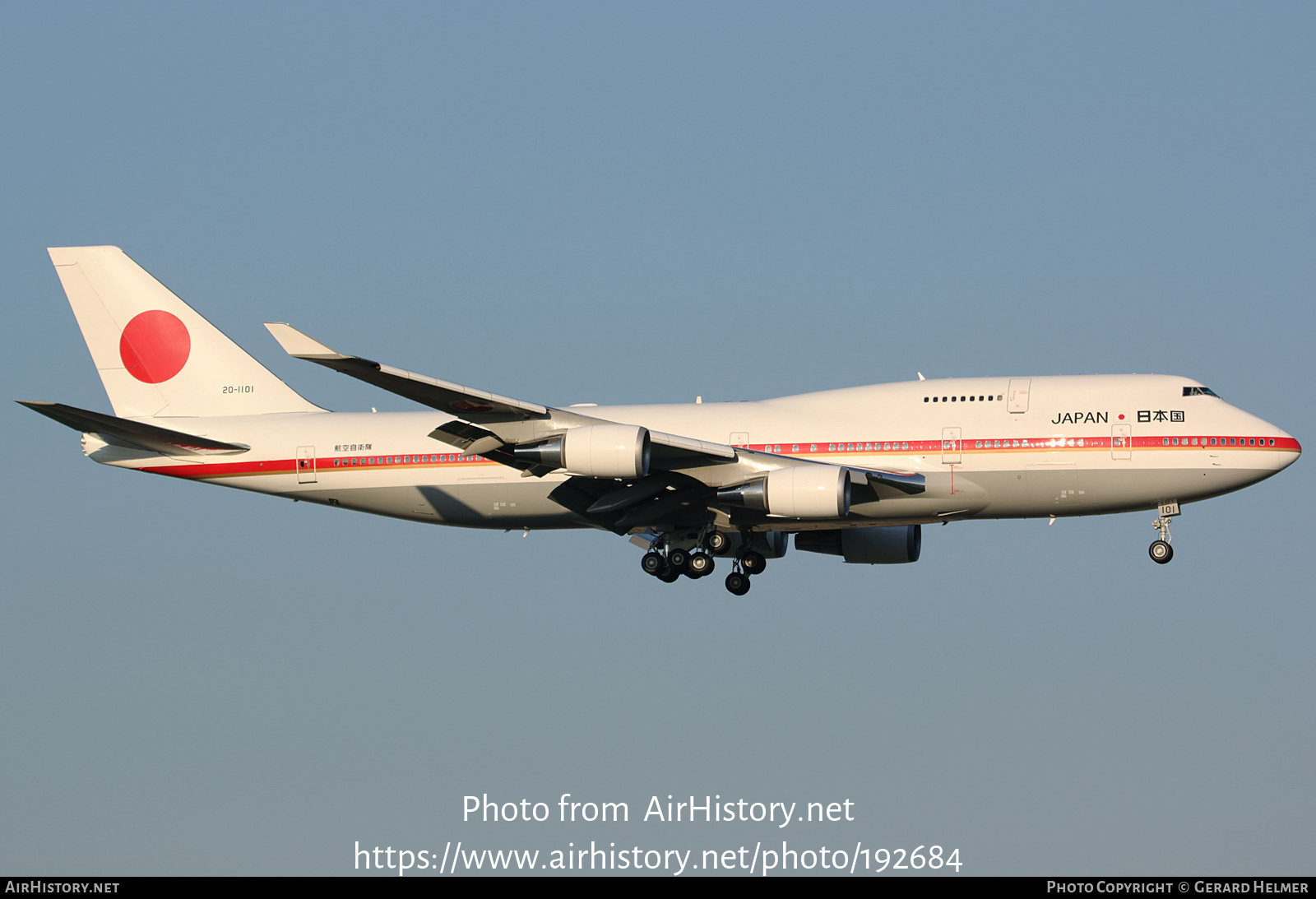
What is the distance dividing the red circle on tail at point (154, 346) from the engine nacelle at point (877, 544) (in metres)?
20.9

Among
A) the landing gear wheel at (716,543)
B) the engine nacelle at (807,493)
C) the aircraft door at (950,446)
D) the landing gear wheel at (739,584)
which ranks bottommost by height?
the landing gear wheel at (739,584)

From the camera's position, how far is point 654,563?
151 feet

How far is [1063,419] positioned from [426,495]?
18.6 meters

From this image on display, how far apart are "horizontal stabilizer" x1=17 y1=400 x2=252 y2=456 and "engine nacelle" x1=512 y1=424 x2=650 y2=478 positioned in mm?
12317

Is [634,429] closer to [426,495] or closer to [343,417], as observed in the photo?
[426,495]

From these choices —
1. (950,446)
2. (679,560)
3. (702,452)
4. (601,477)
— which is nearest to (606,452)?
(601,477)

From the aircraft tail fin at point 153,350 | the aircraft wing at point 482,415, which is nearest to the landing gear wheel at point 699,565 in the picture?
the aircraft wing at point 482,415

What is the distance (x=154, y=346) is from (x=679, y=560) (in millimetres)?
18944

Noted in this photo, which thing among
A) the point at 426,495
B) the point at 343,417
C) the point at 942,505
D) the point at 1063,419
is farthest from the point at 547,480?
the point at 1063,419

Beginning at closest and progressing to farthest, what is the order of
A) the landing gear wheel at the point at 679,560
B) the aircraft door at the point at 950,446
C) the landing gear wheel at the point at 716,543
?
the aircraft door at the point at 950,446 < the landing gear wheel at the point at 716,543 < the landing gear wheel at the point at 679,560

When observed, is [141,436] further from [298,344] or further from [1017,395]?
[1017,395]

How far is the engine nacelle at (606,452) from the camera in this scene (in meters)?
40.6

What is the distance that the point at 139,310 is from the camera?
51312 mm

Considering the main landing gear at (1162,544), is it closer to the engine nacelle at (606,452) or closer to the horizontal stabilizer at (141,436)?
the engine nacelle at (606,452)
